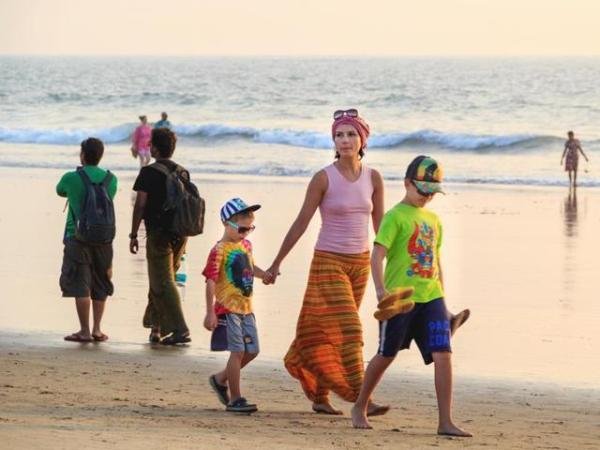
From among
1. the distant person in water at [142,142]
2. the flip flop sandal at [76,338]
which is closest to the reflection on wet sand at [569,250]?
the flip flop sandal at [76,338]

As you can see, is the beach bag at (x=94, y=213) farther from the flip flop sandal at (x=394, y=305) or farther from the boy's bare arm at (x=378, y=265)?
the flip flop sandal at (x=394, y=305)

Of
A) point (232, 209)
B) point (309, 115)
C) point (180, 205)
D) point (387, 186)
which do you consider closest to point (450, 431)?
point (232, 209)

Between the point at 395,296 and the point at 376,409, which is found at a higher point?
the point at 395,296

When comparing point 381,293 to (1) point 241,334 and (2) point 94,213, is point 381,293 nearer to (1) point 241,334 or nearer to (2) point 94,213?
(1) point 241,334

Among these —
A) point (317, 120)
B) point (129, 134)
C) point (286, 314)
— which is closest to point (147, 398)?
point (286, 314)

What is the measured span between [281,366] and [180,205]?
1.37 metres

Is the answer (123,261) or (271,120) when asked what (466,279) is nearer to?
(123,261)

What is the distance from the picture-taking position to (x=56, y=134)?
Answer: 5406cm

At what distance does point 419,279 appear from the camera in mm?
7523

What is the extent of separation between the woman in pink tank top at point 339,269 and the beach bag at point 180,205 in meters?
2.40

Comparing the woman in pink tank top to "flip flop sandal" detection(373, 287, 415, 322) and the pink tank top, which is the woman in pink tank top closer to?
the pink tank top

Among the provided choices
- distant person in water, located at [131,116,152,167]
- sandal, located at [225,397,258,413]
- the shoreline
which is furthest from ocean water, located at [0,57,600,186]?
sandal, located at [225,397,258,413]

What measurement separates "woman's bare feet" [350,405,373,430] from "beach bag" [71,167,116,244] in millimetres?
3297

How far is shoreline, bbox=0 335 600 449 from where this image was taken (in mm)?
7133
